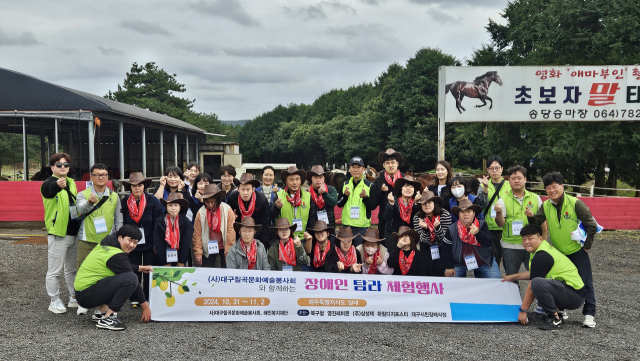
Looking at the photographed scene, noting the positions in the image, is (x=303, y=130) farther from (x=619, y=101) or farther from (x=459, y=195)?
(x=459, y=195)

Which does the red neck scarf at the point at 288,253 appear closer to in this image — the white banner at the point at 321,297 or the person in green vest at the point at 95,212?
the white banner at the point at 321,297

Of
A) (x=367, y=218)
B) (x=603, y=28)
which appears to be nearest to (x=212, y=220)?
(x=367, y=218)

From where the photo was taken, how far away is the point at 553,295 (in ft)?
16.9

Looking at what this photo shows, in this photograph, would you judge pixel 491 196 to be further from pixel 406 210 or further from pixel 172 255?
pixel 172 255

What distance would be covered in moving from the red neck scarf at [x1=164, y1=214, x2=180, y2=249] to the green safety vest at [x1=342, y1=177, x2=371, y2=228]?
2.32 metres

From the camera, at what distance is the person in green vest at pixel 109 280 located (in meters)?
5.14

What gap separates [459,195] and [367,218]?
1.42 meters

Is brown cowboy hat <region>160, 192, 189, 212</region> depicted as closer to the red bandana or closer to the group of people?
the group of people

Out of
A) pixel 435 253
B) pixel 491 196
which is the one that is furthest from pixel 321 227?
pixel 491 196

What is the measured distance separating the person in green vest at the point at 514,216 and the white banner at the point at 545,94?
25.0ft

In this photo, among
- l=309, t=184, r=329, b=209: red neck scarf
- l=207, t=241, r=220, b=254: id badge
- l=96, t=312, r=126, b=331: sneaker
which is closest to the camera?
l=96, t=312, r=126, b=331: sneaker

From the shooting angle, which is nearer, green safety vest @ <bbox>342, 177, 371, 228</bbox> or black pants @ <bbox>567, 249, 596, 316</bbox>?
black pants @ <bbox>567, 249, 596, 316</bbox>

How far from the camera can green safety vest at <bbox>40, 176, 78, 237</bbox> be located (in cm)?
566

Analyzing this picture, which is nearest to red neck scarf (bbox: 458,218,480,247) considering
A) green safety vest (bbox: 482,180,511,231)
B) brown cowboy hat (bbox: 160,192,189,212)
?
green safety vest (bbox: 482,180,511,231)
